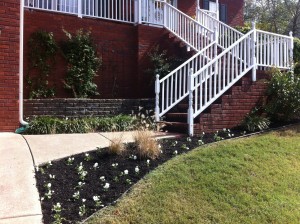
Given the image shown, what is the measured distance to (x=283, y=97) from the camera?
8.48 m

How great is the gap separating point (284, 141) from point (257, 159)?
56.6 inches

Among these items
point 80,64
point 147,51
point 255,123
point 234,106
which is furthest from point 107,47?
point 255,123

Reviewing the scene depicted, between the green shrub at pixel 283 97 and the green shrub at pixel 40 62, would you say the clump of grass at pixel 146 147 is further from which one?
the green shrub at pixel 40 62

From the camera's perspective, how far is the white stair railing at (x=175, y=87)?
8.93 meters

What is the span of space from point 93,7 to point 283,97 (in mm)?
6214

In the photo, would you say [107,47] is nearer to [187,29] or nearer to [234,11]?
[187,29]

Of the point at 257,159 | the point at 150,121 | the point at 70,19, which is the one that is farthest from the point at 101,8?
the point at 257,159

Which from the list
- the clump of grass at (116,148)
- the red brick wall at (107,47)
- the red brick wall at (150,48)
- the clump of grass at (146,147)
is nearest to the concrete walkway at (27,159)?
the clump of grass at (116,148)

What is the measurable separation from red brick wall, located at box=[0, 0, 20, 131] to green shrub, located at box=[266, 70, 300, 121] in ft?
18.7

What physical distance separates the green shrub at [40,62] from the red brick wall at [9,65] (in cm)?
162

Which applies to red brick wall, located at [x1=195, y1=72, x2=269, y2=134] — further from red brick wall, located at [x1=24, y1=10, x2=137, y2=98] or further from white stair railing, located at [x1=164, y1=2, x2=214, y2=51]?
red brick wall, located at [x1=24, y1=10, x2=137, y2=98]

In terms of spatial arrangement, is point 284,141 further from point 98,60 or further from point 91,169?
point 98,60

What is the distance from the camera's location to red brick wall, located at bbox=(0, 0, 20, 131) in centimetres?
786

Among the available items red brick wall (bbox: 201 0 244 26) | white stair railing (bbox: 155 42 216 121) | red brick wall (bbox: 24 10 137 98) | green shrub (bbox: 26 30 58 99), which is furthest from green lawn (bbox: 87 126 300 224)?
red brick wall (bbox: 201 0 244 26)
